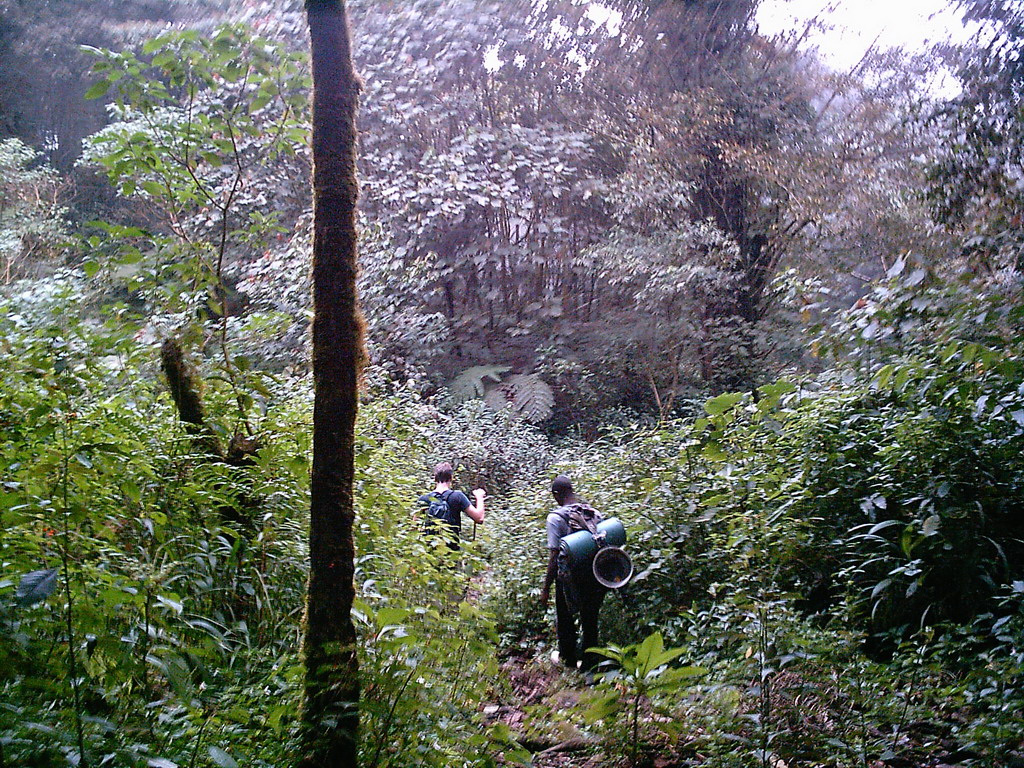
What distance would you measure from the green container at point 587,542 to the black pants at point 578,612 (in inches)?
6.9

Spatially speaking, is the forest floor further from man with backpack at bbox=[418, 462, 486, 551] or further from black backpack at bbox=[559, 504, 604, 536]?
man with backpack at bbox=[418, 462, 486, 551]

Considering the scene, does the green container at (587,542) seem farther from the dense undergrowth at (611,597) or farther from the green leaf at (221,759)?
the green leaf at (221,759)

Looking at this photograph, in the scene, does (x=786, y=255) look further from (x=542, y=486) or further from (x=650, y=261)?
(x=542, y=486)

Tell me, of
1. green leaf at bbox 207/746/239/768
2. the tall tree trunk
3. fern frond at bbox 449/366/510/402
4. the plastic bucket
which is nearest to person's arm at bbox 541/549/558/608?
the plastic bucket

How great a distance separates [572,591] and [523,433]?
24.0 feet

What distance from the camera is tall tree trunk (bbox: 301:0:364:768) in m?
2.65

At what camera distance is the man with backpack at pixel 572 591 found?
592 centimetres

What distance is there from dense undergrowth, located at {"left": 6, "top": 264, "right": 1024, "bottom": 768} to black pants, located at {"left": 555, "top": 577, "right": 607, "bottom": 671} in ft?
1.60

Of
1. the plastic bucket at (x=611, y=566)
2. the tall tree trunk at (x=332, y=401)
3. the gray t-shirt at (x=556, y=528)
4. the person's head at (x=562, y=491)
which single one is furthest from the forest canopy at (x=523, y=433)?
the person's head at (x=562, y=491)

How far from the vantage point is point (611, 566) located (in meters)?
5.70

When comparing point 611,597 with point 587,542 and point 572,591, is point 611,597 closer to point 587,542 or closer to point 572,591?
point 572,591

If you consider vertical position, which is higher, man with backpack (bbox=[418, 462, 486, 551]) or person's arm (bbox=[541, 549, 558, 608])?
man with backpack (bbox=[418, 462, 486, 551])

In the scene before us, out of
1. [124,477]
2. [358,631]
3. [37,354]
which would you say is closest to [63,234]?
[37,354]

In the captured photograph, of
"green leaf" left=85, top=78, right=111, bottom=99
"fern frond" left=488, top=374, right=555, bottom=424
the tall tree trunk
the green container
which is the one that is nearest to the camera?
the tall tree trunk
